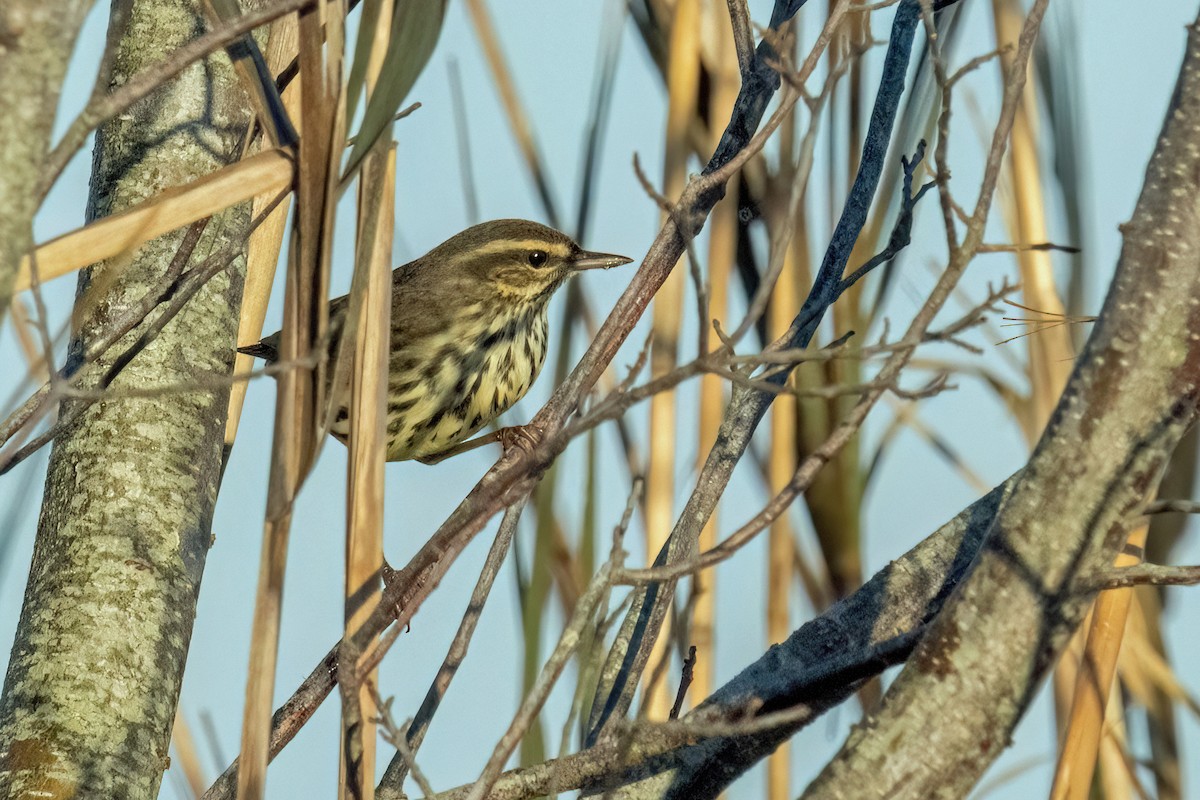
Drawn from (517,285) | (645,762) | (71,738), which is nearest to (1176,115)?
(645,762)

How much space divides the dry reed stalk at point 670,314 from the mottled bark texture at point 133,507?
0.93 m

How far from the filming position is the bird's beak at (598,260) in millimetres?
4273

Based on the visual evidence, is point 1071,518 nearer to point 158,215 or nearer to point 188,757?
point 158,215

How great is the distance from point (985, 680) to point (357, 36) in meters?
0.96

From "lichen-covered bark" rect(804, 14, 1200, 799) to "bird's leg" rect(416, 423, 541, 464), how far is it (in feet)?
3.88

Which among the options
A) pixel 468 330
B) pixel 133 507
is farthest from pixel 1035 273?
pixel 468 330

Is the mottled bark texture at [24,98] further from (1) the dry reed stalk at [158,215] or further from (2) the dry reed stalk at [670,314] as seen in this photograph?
(2) the dry reed stalk at [670,314]

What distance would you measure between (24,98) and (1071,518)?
40.7 inches

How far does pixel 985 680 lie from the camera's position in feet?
4.39

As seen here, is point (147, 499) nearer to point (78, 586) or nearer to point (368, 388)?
point (78, 586)

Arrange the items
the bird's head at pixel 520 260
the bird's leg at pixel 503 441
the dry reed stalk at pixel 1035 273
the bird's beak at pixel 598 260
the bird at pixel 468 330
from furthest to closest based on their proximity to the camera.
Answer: the bird's head at pixel 520 260 < the bird's beak at pixel 598 260 < the bird at pixel 468 330 < the dry reed stalk at pixel 1035 273 < the bird's leg at pixel 503 441

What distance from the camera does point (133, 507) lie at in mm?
2426

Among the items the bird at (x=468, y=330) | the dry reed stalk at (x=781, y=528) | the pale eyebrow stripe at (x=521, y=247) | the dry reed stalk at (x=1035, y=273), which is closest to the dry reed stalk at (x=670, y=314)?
the dry reed stalk at (x=781, y=528)

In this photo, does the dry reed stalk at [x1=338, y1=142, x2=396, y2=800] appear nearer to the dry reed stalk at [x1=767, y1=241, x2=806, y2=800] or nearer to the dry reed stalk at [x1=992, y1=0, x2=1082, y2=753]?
the dry reed stalk at [x1=767, y1=241, x2=806, y2=800]
